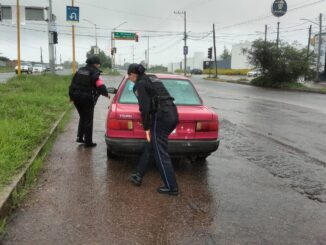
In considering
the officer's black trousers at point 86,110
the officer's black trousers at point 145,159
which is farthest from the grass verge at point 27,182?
the officer's black trousers at point 145,159

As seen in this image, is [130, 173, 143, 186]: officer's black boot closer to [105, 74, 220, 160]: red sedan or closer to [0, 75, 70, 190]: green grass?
[105, 74, 220, 160]: red sedan

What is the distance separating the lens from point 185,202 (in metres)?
4.96

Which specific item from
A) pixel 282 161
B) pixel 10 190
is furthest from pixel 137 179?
pixel 282 161

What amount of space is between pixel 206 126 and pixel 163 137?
43.1 inches

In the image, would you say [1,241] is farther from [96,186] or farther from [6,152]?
[6,152]

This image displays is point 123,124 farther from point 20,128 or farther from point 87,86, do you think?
point 20,128

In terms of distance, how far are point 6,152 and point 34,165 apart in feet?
1.59

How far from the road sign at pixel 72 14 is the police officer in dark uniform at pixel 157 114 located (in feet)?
62.4

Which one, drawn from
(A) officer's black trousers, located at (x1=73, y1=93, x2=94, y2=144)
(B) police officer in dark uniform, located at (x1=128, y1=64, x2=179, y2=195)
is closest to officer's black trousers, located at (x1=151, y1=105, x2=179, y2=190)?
(B) police officer in dark uniform, located at (x1=128, y1=64, x2=179, y2=195)

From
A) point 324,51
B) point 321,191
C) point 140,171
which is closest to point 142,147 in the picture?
point 140,171

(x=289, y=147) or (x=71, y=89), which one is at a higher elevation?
(x=71, y=89)

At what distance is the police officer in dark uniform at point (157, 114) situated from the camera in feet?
16.4

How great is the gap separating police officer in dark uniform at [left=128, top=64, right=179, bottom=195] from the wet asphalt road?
32 centimetres

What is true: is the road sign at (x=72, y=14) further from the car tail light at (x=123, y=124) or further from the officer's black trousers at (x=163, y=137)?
the officer's black trousers at (x=163, y=137)
